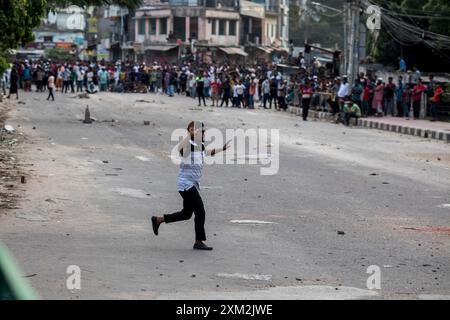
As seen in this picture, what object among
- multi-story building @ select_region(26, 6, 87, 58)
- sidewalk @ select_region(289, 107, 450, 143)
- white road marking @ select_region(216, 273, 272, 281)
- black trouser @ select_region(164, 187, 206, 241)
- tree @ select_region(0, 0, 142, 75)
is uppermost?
multi-story building @ select_region(26, 6, 87, 58)

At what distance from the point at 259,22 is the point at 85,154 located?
79.1 m

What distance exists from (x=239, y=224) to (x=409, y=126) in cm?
2247

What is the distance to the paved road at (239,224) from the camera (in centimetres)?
932

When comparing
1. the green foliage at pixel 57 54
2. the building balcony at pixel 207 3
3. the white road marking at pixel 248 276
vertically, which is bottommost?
the white road marking at pixel 248 276

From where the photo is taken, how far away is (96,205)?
14.4 m

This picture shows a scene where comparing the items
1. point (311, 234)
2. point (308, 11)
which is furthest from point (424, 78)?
point (308, 11)

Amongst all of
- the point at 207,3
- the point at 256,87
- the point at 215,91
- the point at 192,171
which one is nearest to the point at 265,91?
the point at 256,87

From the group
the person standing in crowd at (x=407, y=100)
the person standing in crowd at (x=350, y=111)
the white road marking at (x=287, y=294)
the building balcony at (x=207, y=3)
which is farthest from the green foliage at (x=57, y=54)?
the white road marking at (x=287, y=294)

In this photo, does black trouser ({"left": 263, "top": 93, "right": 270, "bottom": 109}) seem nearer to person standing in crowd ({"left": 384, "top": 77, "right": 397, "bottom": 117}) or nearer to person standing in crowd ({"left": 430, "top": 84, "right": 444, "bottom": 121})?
person standing in crowd ({"left": 384, "top": 77, "right": 397, "bottom": 117})

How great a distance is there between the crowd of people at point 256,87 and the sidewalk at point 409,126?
0.59m

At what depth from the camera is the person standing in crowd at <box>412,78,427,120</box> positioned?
3875cm

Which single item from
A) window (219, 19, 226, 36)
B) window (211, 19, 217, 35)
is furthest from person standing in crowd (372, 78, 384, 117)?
window (219, 19, 226, 36)

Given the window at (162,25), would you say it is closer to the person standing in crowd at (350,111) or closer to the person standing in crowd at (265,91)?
the person standing in crowd at (265,91)
